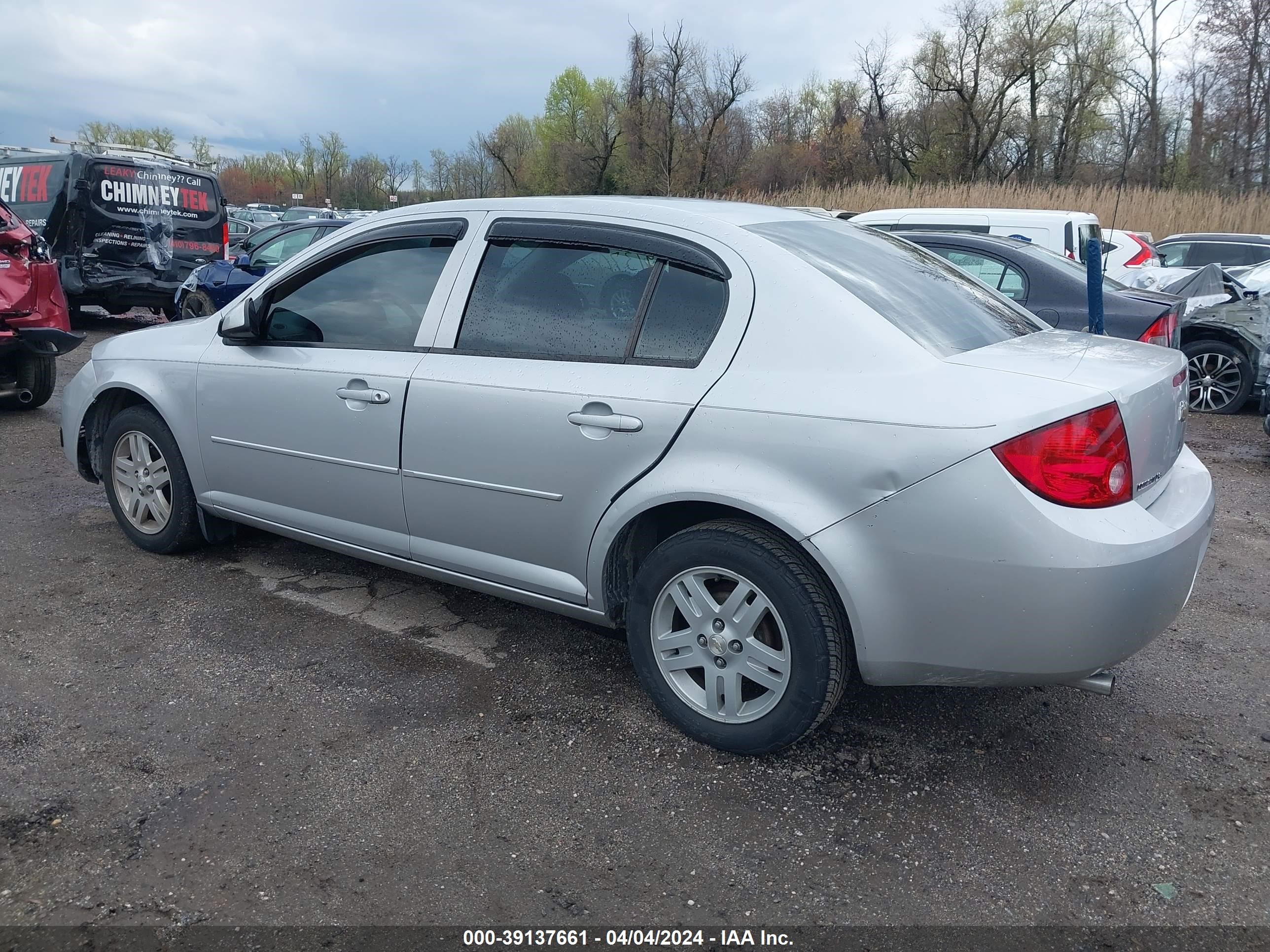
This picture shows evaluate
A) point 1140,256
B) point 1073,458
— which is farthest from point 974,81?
point 1073,458

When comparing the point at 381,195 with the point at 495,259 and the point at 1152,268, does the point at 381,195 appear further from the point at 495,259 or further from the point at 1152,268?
the point at 495,259

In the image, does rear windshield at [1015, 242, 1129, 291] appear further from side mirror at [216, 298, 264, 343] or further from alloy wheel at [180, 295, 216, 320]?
alloy wheel at [180, 295, 216, 320]

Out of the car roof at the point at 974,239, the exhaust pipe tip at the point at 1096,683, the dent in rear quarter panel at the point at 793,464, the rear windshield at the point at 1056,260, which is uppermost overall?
the car roof at the point at 974,239

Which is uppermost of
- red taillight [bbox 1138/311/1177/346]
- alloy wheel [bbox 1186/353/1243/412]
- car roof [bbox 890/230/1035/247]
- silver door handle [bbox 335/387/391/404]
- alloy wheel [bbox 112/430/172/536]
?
car roof [bbox 890/230/1035/247]

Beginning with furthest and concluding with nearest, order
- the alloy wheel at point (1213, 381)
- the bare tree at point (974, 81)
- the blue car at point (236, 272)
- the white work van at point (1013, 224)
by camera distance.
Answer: the bare tree at point (974, 81)
the blue car at point (236, 272)
the white work van at point (1013, 224)
the alloy wheel at point (1213, 381)

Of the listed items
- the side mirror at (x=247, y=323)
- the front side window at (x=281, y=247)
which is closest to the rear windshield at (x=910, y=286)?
the side mirror at (x=247, y=323)

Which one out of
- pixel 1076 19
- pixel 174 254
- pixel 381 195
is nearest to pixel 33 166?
pixel 174 254

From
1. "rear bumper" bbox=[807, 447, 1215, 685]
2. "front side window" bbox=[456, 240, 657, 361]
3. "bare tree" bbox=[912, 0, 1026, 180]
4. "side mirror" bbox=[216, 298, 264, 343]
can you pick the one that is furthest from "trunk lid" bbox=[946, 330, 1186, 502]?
"bare tree" bbox=[912, 0, 1026, 180]

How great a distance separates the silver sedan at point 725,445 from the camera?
2.57 metres

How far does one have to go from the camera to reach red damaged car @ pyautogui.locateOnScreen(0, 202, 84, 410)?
7469 millimetres

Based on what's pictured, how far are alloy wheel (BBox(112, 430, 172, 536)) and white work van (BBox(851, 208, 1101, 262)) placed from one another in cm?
709

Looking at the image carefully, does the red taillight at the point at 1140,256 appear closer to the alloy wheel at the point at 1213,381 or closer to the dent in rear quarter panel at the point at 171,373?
the alloy wheel at the point at 1213,381

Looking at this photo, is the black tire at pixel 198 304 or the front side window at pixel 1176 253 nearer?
the black tire at pixel 198 304

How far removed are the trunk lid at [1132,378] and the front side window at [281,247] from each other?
33.8 feet
